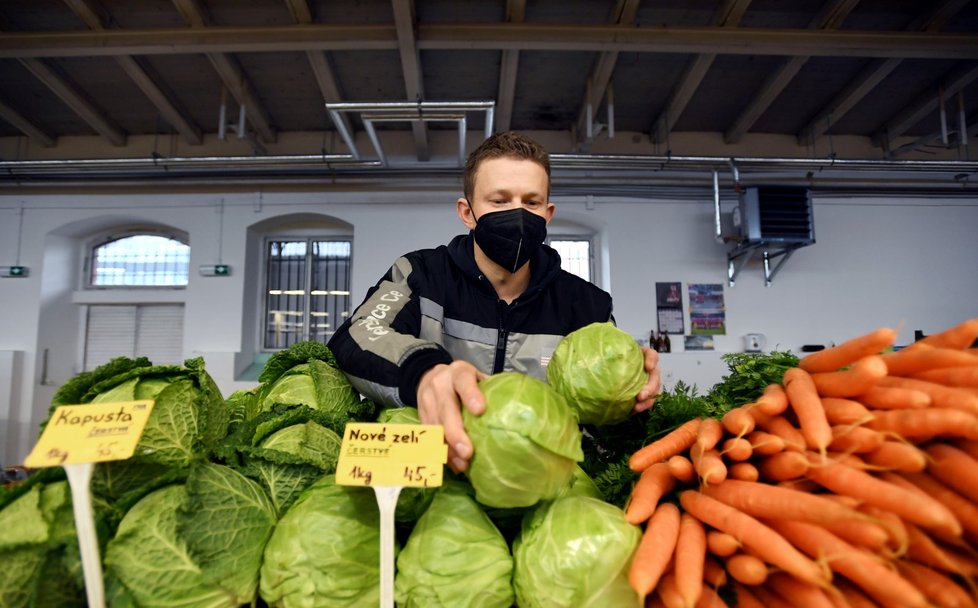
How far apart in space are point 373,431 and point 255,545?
0.37m

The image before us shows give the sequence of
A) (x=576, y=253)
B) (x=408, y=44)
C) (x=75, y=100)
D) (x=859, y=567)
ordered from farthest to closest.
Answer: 1. (x=576, y=253)
2. (x=75, y=100)
3. (x=408, y=44)
4. (x=859, y=567)

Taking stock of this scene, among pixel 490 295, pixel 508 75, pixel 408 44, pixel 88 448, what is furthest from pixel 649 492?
pixel 508 75

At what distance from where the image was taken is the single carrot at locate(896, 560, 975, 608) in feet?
2.49

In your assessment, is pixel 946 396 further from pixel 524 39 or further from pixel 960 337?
pixel 524 39

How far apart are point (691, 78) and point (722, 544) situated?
488 cm

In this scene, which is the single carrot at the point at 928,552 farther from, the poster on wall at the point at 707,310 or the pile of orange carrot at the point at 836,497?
the poster on wall at the point at 707,310

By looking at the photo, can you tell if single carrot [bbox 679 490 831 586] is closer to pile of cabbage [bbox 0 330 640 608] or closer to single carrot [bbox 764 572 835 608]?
single carrot [bbox 764 572 835 608]

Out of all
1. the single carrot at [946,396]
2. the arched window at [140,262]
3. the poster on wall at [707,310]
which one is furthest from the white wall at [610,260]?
the single carrot at [946,396]

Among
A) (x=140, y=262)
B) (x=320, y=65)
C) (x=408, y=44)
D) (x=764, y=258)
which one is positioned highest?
(x=320, y=65)

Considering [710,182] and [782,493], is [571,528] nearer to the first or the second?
[782,493]

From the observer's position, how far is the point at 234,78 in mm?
4617

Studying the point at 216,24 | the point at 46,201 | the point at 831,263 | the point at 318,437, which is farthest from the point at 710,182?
the point at 46,201

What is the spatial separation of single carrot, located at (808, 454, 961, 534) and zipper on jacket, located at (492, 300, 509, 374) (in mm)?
1161

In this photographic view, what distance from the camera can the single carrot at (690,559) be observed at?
83 cm
